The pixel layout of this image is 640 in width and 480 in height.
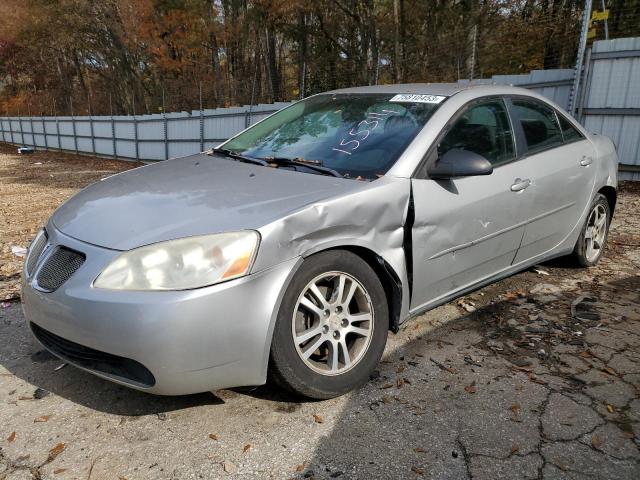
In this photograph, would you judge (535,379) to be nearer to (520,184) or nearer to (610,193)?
(520,184)

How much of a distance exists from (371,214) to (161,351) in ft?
3.88

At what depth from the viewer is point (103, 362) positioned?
2.22m

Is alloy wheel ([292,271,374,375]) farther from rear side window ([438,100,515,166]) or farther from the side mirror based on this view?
rear side window ([438,100,515,166])

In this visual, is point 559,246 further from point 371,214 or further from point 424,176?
point 371,214

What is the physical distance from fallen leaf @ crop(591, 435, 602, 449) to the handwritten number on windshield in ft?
6.13

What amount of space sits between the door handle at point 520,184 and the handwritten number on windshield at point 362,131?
903mm

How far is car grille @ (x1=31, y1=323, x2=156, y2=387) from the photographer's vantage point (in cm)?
215

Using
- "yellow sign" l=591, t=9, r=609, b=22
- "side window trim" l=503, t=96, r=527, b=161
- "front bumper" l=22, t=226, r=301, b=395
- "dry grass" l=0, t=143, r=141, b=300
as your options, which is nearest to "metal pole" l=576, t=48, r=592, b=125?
"yellow sign" l=591, t=9, r=609, b=22

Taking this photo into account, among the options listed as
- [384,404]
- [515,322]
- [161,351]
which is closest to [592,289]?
[515,322]

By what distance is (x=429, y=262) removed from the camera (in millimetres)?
2857

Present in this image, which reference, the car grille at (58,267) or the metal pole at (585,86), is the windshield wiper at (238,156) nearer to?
the car grille at (58,267)

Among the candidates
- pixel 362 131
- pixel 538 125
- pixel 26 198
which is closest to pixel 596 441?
pixel 362 131

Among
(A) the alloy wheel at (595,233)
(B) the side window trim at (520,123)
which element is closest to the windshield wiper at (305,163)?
(B) the side window trim at (520,123)

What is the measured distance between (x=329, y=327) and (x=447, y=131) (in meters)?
1.38
